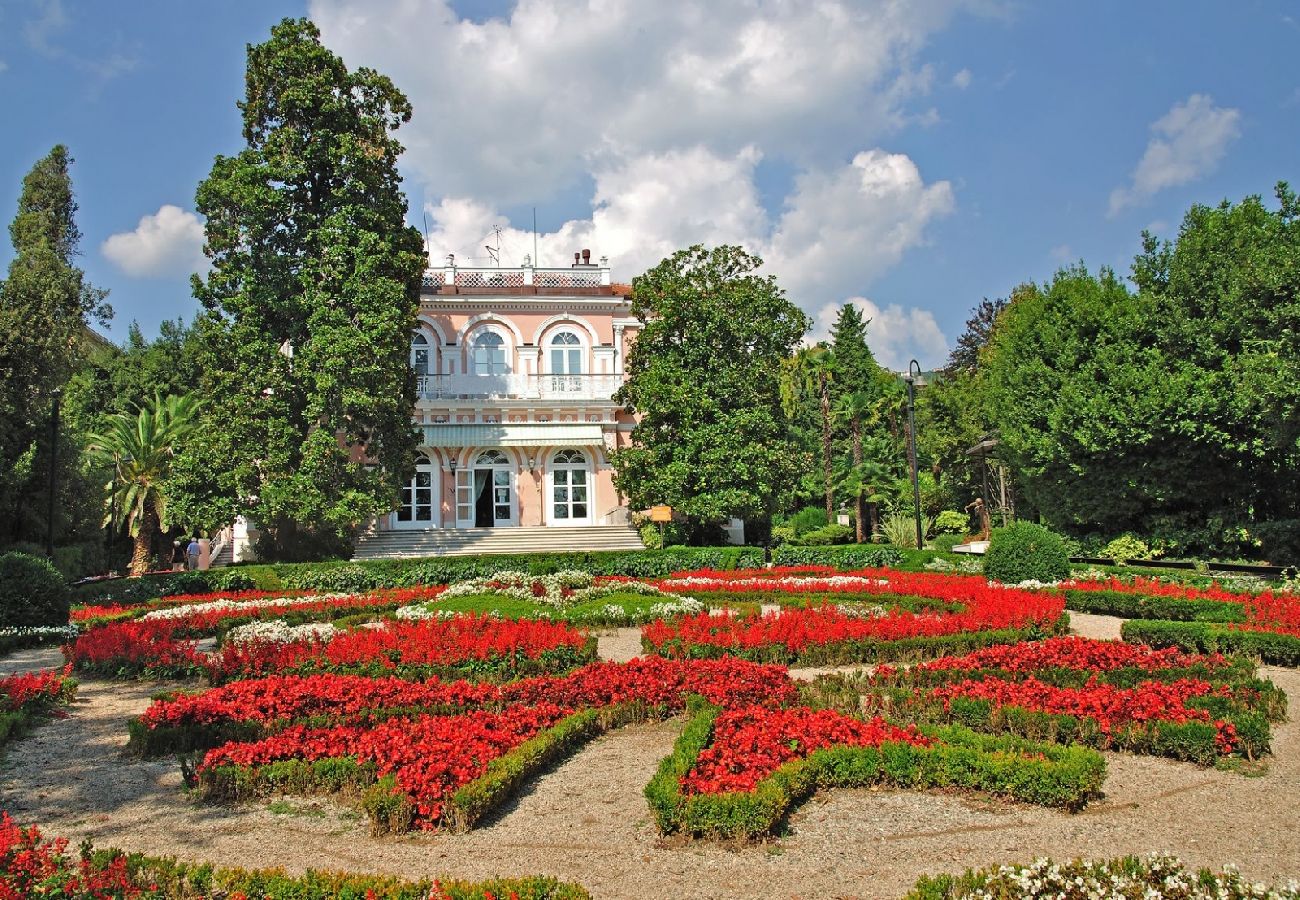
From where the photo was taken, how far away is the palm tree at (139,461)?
29.5 m

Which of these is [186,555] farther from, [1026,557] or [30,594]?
[1026,557]

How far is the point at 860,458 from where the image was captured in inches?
1438

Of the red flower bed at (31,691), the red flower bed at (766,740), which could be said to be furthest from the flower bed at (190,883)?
the red flower bed at (31,691)

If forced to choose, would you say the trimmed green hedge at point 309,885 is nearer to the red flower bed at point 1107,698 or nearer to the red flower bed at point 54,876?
the red flower bed at point 54,876

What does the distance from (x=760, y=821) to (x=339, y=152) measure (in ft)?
74.3

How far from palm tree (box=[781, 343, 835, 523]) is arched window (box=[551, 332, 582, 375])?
9.40m

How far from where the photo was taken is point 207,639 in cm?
1380

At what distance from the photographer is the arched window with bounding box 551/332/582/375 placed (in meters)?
32.8

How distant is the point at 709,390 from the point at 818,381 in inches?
567

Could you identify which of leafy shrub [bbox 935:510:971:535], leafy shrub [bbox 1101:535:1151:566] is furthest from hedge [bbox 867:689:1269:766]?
leafy shrub [bbox 935:510:971:535]

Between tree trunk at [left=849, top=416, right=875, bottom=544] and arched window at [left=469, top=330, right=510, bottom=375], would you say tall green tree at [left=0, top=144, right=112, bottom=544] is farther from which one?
tree trunk at [left=849, top=416, right=875, bottom=544]

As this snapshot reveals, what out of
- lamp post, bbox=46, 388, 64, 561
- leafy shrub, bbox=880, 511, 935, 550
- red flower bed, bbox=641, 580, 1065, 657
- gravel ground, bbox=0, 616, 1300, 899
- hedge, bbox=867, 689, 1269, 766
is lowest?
gravel ground, bbox=0, 616, 1300, 899

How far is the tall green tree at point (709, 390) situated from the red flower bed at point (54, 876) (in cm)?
2045

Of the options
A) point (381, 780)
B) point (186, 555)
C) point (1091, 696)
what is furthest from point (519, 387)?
point (381, 780)
